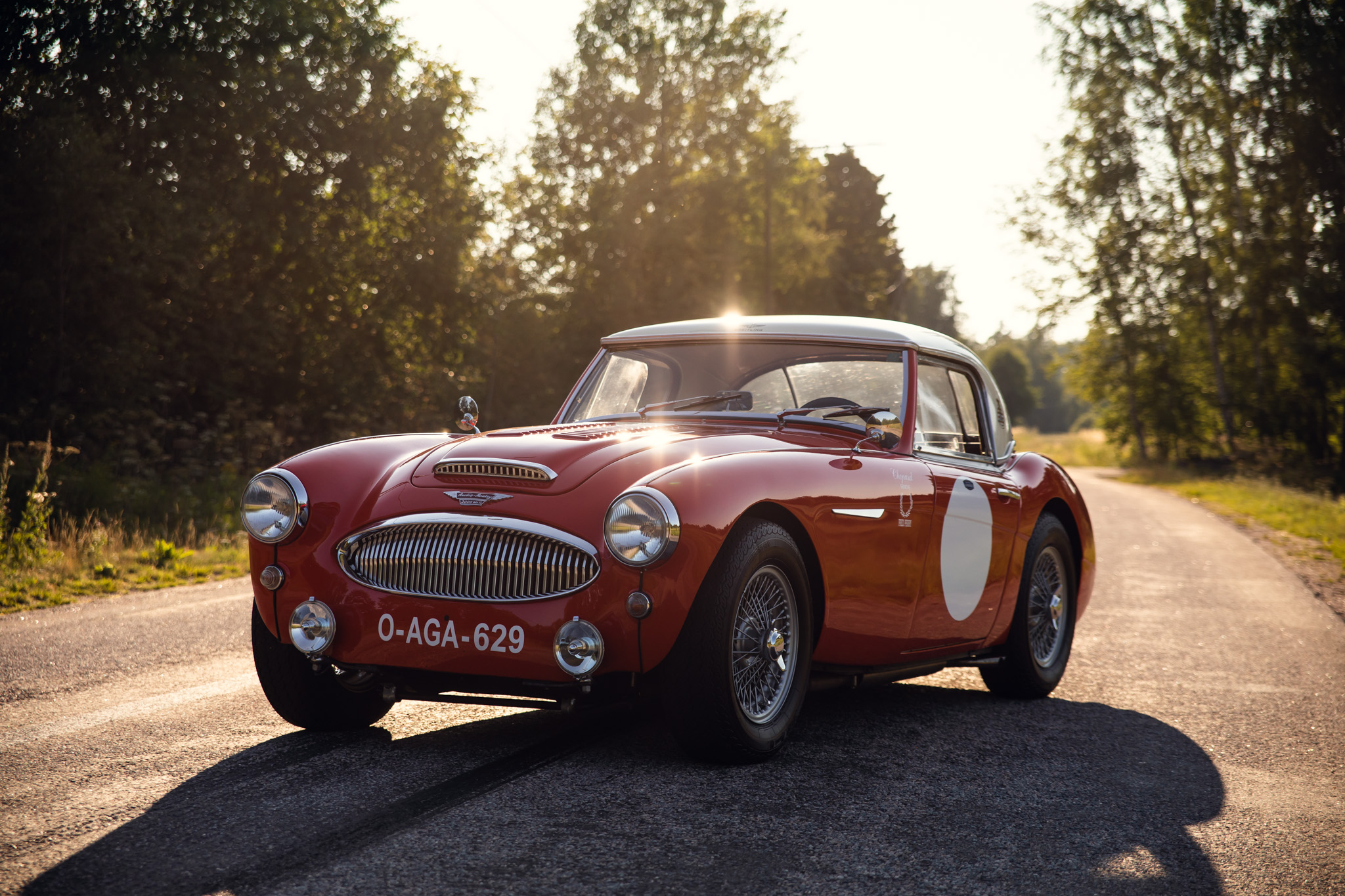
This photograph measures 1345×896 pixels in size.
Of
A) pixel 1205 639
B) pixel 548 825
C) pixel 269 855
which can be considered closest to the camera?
pixel 269 855

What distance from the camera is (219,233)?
2144cm

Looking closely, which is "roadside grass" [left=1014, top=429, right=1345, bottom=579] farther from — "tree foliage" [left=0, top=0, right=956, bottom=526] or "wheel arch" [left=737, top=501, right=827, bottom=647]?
"tree foliage" [left=0, top=0, right=956, bottom=526]

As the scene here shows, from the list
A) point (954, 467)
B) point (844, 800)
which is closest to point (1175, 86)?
point (954, 467)

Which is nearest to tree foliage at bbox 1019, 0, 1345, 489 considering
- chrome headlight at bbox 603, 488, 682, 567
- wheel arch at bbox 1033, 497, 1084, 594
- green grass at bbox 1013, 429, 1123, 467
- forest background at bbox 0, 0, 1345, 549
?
forest background at bbox 0, 0, 1345, 549

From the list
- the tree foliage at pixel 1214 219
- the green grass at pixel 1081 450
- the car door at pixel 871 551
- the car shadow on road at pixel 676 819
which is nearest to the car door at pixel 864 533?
the car door at pixel 871 551

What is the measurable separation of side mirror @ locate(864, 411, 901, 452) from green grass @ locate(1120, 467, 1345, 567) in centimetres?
973

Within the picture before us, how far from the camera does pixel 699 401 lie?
525 centimetres

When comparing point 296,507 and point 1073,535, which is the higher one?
point 296,507

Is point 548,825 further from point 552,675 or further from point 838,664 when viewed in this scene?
point 838,664

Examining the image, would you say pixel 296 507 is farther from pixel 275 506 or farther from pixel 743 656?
pixel 743 656

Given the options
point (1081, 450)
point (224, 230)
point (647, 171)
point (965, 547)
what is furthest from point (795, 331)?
point (1081, 450)

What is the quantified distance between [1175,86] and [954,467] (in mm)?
31319

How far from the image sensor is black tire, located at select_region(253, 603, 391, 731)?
4.23m

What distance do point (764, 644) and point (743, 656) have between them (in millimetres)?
113
